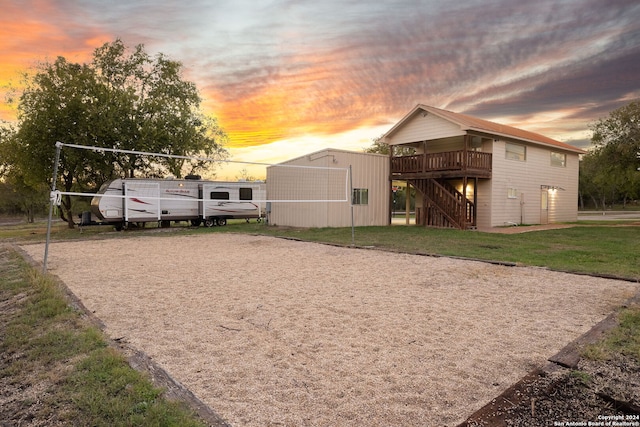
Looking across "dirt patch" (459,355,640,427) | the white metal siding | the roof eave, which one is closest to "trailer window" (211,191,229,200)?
the white metal siding

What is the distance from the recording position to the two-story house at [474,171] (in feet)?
54.4

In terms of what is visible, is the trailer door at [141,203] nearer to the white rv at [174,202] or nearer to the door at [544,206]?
the white rv at [174,202]

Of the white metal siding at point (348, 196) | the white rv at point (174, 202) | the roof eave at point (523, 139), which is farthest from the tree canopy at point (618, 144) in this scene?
the white rv at point (174, 202)

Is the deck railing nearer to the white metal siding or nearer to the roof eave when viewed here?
the roof eave

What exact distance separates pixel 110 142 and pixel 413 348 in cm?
2189

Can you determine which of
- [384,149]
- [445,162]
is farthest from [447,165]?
[384,149]

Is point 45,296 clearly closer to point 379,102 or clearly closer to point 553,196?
point 379,102

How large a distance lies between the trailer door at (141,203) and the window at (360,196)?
9965 mm

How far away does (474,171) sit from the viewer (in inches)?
635

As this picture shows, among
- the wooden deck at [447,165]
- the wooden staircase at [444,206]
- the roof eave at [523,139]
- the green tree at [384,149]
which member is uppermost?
the green tree at [384,149]

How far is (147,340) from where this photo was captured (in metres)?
3.82

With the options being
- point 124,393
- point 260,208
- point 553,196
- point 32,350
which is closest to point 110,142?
point 260,208

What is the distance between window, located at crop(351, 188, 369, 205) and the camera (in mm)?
18328

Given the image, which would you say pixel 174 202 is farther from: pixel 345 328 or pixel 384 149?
pixel 384 149
